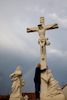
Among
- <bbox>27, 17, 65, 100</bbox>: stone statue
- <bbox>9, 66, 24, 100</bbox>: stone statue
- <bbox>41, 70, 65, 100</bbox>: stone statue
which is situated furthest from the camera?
<bbox>9, 66, 24, 100</bbox>: stone statue

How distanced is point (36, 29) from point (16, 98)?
4590 mm

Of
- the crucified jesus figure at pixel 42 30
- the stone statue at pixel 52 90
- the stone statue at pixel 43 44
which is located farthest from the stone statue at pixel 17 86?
the crucified jesus figure at pixel 42 30

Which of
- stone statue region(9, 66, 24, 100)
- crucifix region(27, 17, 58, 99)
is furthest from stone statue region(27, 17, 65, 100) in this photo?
stone statue region(9, 66, 24, 100)

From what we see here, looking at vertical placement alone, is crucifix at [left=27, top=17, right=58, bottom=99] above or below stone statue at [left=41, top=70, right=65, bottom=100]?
above

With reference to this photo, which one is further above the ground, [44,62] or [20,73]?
[44,62]

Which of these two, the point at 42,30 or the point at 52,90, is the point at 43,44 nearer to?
the point at 42,30

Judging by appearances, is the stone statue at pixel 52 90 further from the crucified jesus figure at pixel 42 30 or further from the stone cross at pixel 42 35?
the crucified jesus figure at pixel 42 30

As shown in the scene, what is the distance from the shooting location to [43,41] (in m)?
8.20

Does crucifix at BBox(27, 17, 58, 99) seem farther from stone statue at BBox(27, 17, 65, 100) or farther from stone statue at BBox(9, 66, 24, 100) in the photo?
stone statue at BBox(9, 66, 24, 100)

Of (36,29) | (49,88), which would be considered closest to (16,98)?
(49,88)

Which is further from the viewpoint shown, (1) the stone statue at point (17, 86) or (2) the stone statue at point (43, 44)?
(1) the stone statue at point (17, 86)

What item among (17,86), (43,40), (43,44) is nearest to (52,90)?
(17,86)

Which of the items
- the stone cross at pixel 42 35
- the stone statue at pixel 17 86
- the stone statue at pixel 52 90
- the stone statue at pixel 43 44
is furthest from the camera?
the stone cross at pixel 42 35

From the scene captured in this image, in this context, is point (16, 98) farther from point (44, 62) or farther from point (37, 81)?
point (44, 62)
